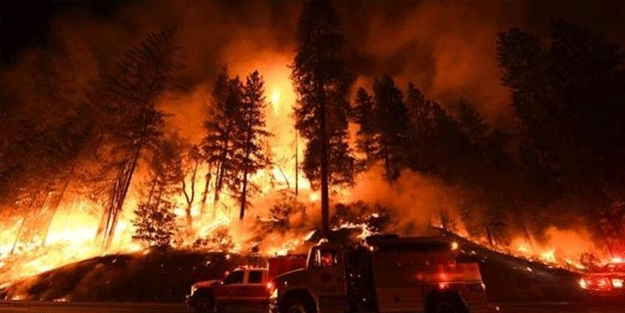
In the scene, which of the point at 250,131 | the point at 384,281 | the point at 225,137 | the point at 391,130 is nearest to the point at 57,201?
the point at 225,137

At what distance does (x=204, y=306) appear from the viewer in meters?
17.7

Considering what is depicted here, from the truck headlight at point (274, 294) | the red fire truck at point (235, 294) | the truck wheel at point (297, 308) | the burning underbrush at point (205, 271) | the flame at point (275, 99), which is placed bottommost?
the truck wheel at point (297, 308)

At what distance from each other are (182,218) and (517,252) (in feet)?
105

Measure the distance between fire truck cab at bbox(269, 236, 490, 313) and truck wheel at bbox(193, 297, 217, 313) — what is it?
562cm

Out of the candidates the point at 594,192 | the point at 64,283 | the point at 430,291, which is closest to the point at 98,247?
the point at 64,283

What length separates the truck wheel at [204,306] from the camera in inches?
696

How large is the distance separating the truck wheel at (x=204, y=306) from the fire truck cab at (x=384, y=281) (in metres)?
5.62

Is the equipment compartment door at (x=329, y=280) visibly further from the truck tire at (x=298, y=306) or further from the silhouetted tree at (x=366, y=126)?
the silhouetted tree at (x=366, y=126)

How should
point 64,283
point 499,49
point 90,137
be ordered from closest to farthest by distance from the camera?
1. point 64,283
2. point 499,49
3. point 90,137

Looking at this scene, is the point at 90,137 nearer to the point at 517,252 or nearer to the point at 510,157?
the point at 517,252

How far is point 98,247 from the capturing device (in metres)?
34.7

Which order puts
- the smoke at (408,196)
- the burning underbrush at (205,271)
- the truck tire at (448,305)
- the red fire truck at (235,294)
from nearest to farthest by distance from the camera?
the truck tire at (448,305), the red fire truck at (235,294), the burning underbrush at (205,271), the smoke at (408,196)

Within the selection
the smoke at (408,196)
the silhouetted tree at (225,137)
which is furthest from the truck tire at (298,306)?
the silhouetted tree at (225,137)

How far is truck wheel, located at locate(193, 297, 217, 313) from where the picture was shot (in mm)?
17688
